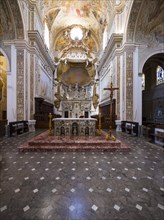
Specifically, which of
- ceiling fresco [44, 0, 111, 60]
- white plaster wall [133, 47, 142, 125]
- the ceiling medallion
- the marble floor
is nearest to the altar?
the marble floor

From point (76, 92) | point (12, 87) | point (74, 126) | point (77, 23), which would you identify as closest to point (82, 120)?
point (74, 126)

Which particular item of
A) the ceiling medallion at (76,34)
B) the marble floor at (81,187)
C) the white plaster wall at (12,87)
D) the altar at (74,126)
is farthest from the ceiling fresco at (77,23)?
the marble floor at (81,187)

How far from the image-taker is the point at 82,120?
7031 mm

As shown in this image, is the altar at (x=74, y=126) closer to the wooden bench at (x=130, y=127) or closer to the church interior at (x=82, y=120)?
the church interior at (x=82, y=120)

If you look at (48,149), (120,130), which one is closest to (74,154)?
(48,149)

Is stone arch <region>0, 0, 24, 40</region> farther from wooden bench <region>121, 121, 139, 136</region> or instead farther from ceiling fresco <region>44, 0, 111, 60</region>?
wooden bench <region>121, 121, 139, 136</region>

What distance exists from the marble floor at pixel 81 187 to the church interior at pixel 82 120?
17mm

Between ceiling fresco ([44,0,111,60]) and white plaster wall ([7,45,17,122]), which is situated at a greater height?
ceiling fresco ([44,0,111,60])

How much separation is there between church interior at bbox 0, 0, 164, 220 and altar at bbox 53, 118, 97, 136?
Result: 0.05 meters

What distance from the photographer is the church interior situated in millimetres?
2250

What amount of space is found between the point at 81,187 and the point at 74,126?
454cm

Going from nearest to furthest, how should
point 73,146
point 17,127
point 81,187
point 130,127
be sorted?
point 81,187, point 73,146, point 17,127, point 130,127

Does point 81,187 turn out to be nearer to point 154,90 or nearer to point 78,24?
point 154,90

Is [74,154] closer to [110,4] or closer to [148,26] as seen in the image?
[148,26]
